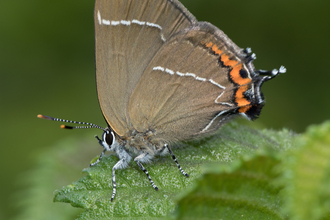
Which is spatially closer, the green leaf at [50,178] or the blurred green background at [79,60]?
the green leaf at [50,178]

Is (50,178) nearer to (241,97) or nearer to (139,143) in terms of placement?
(139,143)

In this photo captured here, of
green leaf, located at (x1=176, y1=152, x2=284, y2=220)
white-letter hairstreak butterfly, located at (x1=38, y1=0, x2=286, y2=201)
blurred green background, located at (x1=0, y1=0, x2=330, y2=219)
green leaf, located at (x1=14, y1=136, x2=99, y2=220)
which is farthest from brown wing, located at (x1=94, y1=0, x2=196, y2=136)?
blurred green background, located at (x1=0, y1=0, x2=330, y2=219)

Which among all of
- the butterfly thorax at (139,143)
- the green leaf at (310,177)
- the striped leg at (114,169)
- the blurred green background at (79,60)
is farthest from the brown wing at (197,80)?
the blurred green background at (79,60)

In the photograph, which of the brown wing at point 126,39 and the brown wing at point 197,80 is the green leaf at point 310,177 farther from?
the brown wing at point 126,39

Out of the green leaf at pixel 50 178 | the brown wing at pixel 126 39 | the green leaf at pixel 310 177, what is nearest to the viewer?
the green leaf at pixel 310 177

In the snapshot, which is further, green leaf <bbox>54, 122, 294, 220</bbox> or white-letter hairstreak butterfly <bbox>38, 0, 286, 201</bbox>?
white-letter hairstreak butterfly <bbox>38, 0, 286, 201</bbox>

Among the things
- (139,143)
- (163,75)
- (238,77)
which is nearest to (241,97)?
(238,77)

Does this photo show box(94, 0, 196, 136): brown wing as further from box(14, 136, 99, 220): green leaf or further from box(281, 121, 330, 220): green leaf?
box(281, 121, 330, 220): green leaf
